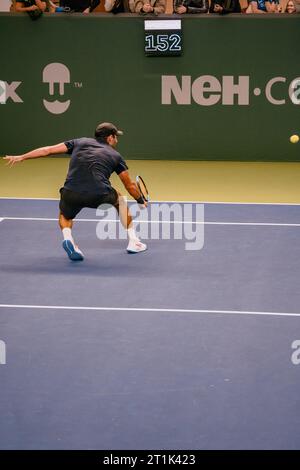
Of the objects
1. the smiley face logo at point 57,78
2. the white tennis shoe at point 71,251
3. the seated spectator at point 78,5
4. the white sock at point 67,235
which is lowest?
the white tennis shoe at point 71,251

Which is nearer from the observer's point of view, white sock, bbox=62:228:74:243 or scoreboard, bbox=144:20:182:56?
white sock, bbox=62:228:74:243

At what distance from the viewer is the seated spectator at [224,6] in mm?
17516

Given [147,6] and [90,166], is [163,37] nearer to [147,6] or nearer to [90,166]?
[147,6]

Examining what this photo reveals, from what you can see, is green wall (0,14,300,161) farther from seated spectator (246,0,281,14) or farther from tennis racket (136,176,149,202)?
tennis racket (136,176,149,202)

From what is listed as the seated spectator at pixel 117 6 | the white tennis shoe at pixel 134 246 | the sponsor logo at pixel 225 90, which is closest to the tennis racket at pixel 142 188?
the white tennis shoe at pixel 134 246

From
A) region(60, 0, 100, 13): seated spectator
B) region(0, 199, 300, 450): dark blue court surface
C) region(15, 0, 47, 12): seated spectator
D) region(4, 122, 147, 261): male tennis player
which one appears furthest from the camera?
region(60, 0, 100, 13): seated spectator

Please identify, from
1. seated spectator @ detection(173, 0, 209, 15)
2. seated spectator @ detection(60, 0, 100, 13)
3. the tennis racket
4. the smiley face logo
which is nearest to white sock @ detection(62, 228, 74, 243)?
the tennis racket

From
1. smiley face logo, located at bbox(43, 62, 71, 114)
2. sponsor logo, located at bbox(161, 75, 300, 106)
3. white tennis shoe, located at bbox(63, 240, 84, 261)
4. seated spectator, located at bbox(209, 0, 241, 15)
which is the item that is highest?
seated spectator, located at bbox(209, 0, 241, 15)

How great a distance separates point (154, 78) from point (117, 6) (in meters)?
1.55

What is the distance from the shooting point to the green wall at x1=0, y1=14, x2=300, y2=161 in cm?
1762

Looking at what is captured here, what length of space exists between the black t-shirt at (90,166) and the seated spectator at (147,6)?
7.19 meters

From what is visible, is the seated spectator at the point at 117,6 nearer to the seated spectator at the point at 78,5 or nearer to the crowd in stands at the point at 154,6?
the crowd in stands at the point at 154,6

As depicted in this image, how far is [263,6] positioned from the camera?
1800cm
